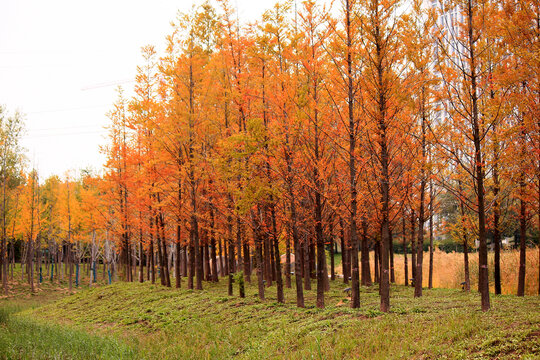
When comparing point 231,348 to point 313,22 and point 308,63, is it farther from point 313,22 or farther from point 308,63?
point 313,22

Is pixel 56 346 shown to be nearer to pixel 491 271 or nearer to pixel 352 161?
pixel 352 161

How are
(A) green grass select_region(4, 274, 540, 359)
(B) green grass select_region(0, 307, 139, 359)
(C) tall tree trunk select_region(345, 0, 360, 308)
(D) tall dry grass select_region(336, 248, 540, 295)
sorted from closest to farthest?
(A) green grass select_region(4, 274, 540, 359) < (B) green grass select_region(0, 307, 139, 359) < (C) tall tree trunk select_region(345, 0, 360, 308) < (D) tall dry grass select_region(336, 248, 540, 295)

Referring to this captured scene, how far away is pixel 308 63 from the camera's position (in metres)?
12.0

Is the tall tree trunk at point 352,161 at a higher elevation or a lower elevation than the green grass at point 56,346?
higher

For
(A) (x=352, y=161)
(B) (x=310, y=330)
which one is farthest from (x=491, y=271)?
(B) (x=310, y=330)

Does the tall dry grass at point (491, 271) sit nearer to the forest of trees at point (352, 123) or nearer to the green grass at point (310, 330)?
the forest of trees at point (352, 123)

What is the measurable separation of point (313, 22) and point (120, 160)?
53.9 ft

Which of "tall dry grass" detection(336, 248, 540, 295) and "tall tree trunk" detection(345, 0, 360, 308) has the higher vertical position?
"tall tree trunk" detection(345, 0, 360, 308)

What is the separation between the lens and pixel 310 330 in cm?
932

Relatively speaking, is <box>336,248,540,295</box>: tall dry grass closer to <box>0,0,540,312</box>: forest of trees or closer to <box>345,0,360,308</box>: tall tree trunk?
<box>0,0,540,312</box>: forest of trees

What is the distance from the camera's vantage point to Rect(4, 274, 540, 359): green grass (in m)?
6.48

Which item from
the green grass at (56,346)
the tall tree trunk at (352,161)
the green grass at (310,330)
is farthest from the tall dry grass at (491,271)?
the green grass at (56,346)

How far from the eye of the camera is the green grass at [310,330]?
21.2ft

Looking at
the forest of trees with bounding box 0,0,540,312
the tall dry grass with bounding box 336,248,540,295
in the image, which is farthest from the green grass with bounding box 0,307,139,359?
the tall dry grass with bounding box 336,248,540,295
